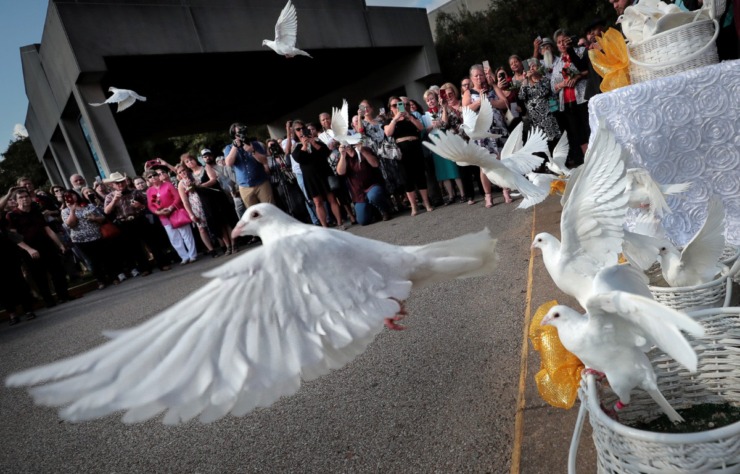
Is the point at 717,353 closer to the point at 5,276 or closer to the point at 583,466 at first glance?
the point at 583,466

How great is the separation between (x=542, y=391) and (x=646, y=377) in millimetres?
433

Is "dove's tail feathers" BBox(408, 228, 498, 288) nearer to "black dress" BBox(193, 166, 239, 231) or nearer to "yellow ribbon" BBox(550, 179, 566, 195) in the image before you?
"yellow ribbon" BBox(550, 179, 566, 195)

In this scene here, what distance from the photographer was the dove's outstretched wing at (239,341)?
976mm

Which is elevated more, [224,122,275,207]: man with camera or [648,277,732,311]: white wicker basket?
[224,122,275,207]: man with camera

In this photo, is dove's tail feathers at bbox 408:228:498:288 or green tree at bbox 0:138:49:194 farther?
green tree at bbox 0:138:49:194

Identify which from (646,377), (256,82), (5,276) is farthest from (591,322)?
(256,82)

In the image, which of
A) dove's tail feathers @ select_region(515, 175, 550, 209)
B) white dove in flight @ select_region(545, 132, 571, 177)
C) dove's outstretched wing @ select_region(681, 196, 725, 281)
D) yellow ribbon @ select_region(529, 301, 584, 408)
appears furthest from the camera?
white dove in flight @ select_region(545, 132, 571, 177)

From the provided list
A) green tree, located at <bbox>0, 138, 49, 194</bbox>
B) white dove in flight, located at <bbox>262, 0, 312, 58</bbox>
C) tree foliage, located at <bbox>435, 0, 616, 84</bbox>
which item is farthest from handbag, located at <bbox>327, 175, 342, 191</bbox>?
green tree, located at <bbox>0, 138, 49, 194</bbox>

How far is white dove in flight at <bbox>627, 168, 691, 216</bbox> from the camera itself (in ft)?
6.56

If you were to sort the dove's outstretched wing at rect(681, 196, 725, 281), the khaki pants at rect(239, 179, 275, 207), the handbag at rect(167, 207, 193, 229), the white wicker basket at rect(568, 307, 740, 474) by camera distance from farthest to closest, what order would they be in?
the handbag at rect(167, 207, 193, 229) < the khaki pants at rect(239, 179, 275, 207) < the dove's outstretched wing at rect(681, 196, 725, 281) < the white wicker basket at rect(568, 307, 740, 474)

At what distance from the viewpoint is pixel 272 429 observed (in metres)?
2.40

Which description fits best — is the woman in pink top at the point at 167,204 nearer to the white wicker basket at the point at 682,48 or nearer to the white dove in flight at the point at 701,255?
the white wicker basket at the point at 682,48

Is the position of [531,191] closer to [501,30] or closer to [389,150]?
[389,150]

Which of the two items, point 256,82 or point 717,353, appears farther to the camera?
Result: point 256,82
